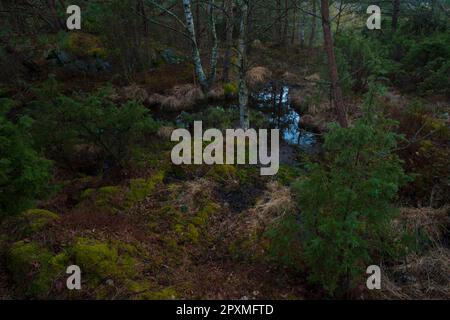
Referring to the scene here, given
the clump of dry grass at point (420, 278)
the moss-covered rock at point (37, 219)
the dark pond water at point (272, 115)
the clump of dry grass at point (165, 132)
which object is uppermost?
the dark pond water at point (272, 115)

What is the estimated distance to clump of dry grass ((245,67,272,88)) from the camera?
1672cm

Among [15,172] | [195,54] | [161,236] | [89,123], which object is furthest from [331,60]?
[195,54]

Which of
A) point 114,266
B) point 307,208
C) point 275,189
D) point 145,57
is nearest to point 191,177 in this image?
point 275,189

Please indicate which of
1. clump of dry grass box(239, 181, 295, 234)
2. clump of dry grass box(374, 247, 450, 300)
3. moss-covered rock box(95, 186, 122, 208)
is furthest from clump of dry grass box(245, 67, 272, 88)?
clump of dry grass box(374, 247, 450, 300)

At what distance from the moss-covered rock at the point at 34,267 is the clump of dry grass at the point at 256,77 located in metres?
13.3

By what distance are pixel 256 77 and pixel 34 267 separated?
14.0 metres

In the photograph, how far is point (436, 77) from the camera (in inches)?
479

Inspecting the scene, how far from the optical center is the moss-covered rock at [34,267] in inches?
175

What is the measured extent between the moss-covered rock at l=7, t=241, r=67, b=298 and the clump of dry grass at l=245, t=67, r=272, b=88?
43.6 ft

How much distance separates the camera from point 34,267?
4.62 meters

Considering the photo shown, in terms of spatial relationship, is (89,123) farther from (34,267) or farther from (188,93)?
(188,93)

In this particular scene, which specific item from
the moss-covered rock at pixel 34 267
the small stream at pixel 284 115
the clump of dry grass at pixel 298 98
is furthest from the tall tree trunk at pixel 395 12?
the moss-covered rock at pixel 34 267

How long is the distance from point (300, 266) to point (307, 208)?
1085 millimetres

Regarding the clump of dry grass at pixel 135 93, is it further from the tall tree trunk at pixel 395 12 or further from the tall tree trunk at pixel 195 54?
the tall tree trunk at pixel 395 12
